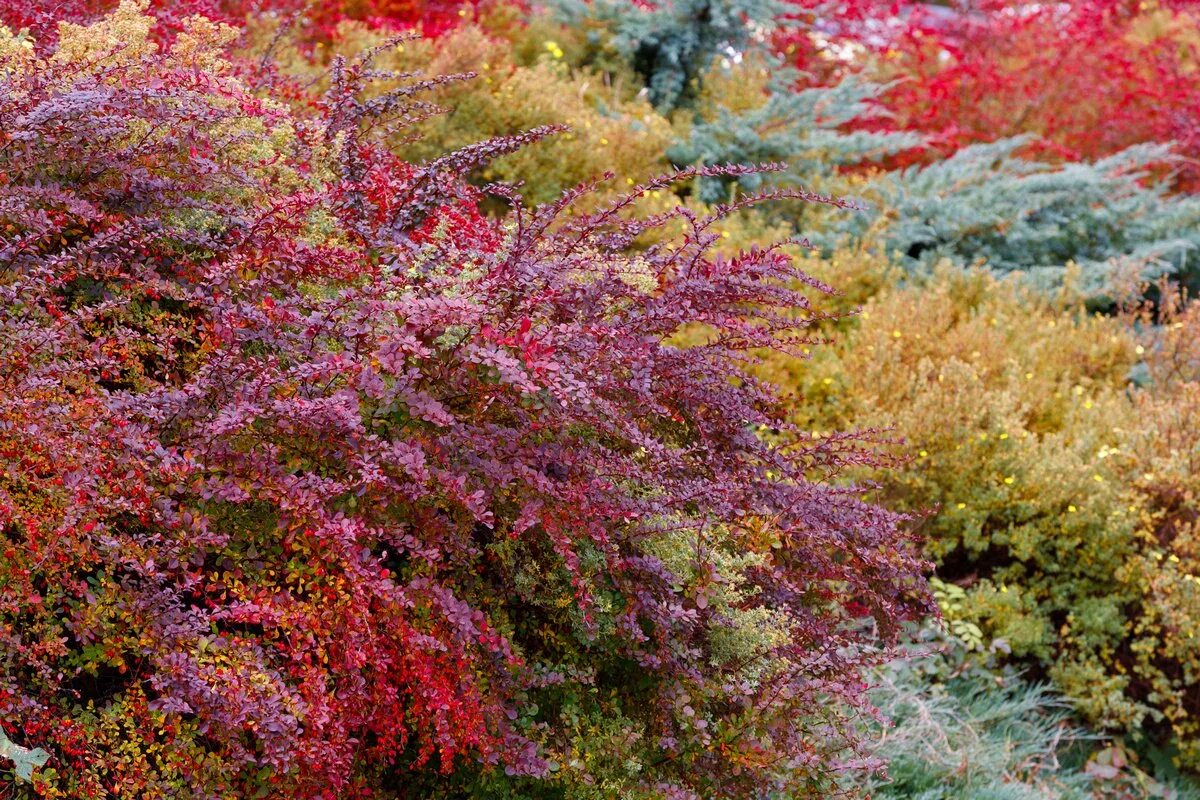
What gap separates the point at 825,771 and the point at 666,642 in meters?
0.56

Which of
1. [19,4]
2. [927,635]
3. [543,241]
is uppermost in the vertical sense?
[19,4]

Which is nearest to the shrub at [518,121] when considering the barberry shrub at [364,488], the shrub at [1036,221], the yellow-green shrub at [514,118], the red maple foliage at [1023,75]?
the yellow-green shrub at [514,118]

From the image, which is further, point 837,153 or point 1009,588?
point 837,153

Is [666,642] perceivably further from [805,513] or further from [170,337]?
[170,337]

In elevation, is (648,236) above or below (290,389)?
below

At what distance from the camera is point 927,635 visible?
4133 millimetres

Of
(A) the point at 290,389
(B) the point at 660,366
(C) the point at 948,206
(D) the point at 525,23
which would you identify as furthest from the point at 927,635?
(D) the point at 525,23

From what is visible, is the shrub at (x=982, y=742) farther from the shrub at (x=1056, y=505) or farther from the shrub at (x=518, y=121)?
the shrub at (x=518, y=121)

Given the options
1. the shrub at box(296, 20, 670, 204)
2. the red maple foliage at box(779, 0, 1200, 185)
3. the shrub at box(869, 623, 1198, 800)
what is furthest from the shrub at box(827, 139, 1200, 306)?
the shrub at box(869, 623, 1198, 800)

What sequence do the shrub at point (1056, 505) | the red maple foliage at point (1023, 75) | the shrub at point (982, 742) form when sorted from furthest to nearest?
the red maple foliage at point (1023, 75)
the shrub at point (1056, 505)
the shrub at point (982, 742)

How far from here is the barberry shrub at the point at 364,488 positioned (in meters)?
1.98

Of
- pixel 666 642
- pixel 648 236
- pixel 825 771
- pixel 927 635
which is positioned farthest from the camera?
pixel 648 236

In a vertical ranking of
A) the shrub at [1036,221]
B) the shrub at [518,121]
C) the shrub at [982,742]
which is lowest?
the shrub at [982,742]

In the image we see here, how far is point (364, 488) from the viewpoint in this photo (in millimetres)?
2098
